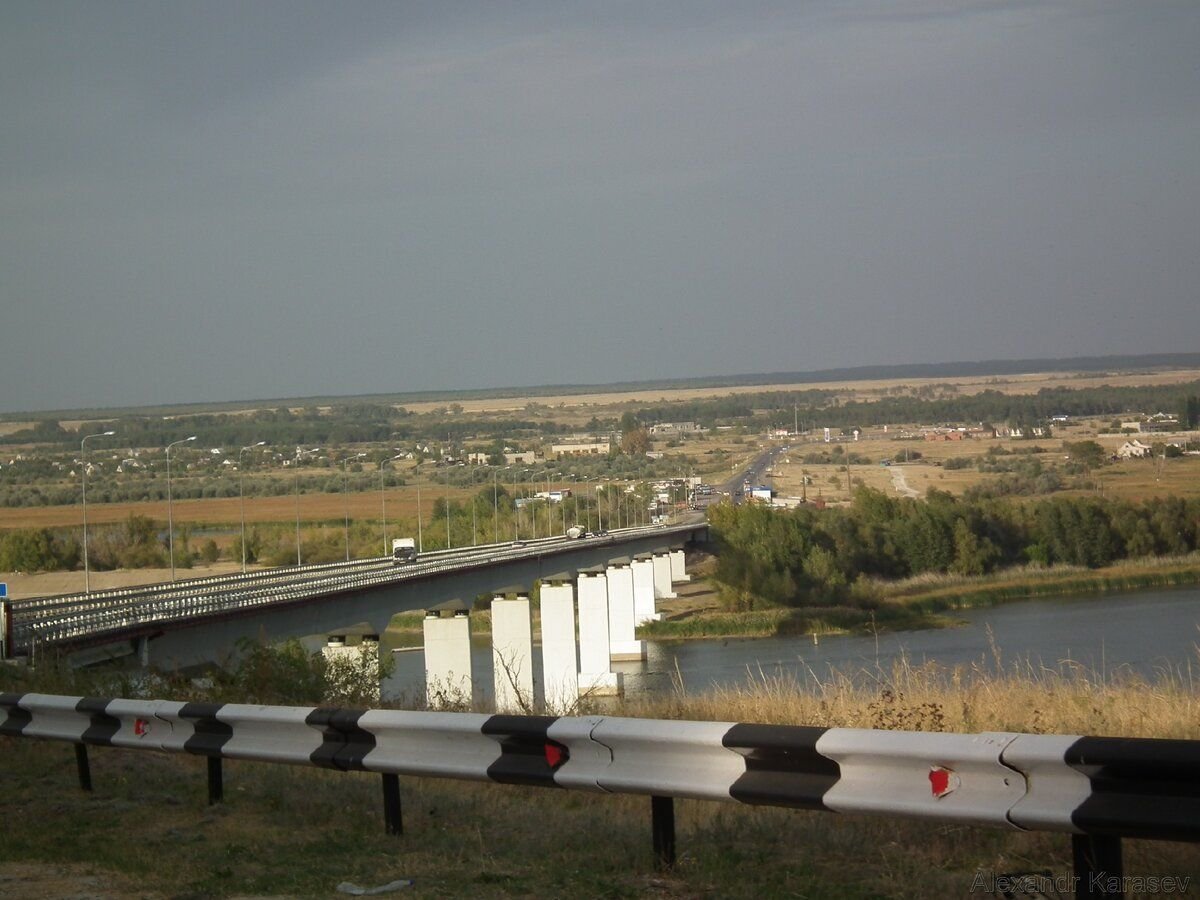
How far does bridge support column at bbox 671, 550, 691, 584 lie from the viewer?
106 metres

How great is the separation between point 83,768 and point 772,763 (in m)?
6.24

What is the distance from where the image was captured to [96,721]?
35.8 ft

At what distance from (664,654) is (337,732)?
223ft

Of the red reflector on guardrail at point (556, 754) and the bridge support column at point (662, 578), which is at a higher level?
the red reflector on guardrail at point (556, 754)

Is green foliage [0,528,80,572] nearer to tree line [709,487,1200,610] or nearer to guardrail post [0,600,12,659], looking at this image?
tree line [709,487,1200,610]

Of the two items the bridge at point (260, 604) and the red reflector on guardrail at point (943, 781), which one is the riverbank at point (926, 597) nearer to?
the bridge at point (260, 604)

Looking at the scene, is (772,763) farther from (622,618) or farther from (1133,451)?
(1133,451)

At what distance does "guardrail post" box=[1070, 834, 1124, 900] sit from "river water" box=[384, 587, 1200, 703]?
24.5m

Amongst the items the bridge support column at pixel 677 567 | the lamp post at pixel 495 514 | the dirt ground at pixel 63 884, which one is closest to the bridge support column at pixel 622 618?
the lamp post at pixel 495 514

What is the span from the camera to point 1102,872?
239 inches

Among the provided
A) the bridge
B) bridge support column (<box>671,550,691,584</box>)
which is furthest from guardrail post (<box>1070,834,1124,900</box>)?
bridge support column (<box>671,550,691,584</box>)

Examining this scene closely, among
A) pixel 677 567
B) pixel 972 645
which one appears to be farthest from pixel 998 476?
pixel 972 645

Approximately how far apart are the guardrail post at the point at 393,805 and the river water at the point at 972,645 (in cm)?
2140

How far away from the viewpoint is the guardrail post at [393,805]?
28.8 ft
